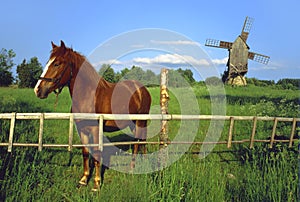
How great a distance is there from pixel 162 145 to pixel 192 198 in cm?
183

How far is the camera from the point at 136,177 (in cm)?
415

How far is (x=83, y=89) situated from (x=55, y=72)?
0.60 m

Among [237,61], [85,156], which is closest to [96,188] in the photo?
[85,156]

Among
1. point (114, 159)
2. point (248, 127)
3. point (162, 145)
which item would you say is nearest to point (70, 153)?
point (114, 159)

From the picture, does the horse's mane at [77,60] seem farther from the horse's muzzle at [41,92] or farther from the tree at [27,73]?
the tree at [27,73]

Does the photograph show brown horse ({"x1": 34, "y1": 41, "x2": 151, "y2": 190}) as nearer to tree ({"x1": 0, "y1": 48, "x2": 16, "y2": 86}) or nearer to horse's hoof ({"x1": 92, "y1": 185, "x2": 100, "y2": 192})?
horse's hoof ({"x1": 92, "y1": 185, "x2": 100, "y2": 192})

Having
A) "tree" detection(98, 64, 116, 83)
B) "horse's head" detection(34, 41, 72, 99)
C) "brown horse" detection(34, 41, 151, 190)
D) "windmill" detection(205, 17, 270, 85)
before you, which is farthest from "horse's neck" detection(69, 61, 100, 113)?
"windmill" detection(205, 17, 270, 85)

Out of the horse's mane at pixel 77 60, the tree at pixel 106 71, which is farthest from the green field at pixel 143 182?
the tree at pixel 106 71

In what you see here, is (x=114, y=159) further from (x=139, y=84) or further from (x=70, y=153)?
(x=139, y=84)

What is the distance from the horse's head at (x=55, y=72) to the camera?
14.3 ft

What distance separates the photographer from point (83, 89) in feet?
16.0

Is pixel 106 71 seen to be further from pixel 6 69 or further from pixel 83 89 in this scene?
pixel 6 69

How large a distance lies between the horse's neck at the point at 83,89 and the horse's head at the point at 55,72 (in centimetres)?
19

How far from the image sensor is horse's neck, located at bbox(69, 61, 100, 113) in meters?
4.82
